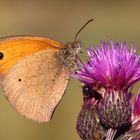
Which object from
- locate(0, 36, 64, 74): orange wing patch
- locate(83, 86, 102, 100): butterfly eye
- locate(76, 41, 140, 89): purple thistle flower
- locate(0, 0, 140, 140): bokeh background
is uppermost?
locate(0, 36, 64, 74): orange wing patch

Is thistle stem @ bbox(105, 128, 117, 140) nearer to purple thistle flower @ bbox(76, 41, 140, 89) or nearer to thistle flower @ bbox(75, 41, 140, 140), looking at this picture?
thistle flower @ bbox(75, 41, 140, 140)

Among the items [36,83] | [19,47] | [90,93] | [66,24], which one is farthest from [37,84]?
[66,24]

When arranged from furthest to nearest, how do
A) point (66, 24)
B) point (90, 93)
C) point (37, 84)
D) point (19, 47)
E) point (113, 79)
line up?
point (66, 24) → point (37, 84) → point (19, 47) → point (90, 93) → point (113, 79)

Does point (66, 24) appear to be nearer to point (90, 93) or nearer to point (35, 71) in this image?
point (35, 71)

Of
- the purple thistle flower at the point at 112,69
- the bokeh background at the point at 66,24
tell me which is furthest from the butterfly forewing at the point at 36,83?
the bokeh background at the point at 66,24

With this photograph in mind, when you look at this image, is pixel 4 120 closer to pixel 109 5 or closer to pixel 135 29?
pixel 135 29

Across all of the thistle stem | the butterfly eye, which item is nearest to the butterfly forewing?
the butterfly eye
